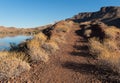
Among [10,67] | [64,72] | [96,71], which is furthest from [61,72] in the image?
[10,67]

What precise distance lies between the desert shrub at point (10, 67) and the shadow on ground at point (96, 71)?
263 cm

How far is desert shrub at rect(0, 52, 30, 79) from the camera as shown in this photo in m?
10.5

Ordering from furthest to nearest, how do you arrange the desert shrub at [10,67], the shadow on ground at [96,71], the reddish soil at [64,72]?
1. the reddish soil at [64,72]
2. the shadow on ground at [96,71]
3. the desert shrub at [10,67]

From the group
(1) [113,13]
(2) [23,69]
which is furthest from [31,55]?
(1) [113,13]

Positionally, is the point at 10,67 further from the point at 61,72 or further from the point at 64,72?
the point at 64,72

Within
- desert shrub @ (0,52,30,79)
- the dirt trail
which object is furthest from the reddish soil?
desert shrub @ (0,52,30,79)

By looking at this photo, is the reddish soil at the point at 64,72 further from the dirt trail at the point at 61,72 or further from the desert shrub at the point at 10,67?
the desert shrub at the point at 10,67

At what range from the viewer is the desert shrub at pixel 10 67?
1054 cm

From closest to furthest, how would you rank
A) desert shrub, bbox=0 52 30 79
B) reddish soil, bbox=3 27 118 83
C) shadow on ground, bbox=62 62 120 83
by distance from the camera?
desert shrub, bbox=0 52 30 79 → shadow on ground, bbox=62 62 120 83 → reddish soil, bbox=3 27 118 83

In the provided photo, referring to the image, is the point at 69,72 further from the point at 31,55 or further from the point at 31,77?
the point at 31,55

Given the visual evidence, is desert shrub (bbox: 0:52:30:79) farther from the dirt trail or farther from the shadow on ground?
the shadow on ground

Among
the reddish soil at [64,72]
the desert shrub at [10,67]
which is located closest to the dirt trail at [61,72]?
the reddish soil at [64,72]

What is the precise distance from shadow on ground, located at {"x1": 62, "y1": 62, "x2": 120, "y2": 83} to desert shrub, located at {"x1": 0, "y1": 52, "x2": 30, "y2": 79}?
2630 mm

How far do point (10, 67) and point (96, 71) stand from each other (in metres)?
4.38
